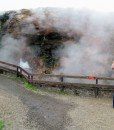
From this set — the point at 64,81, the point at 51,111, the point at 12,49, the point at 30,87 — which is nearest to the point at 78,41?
the point at 64,81

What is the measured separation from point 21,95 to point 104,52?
597 centimetres

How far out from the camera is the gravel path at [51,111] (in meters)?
15.1

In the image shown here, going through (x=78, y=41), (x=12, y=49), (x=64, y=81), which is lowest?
(x=64, y=81)

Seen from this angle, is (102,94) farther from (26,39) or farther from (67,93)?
(26,39)

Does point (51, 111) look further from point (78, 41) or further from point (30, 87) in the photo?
point (78, 41)

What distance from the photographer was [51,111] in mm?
16953

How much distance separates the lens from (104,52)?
75.1 feet

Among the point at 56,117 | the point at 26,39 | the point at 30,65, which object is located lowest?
the point at 56,117

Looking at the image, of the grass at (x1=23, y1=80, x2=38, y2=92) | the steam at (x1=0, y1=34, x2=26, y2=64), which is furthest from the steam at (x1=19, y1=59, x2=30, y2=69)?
the grass at (x1=23, y1=80, x2=38, y2=92)

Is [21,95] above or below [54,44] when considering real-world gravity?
below

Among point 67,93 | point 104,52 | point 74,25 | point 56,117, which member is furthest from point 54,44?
point 56,117

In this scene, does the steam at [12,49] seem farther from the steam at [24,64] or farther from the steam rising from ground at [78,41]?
the steam at [24,64]

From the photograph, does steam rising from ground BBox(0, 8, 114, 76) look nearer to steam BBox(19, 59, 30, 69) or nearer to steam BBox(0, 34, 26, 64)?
steam BBox(0, 34, 26, 64)

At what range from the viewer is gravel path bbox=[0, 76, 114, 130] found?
15.1 metres
